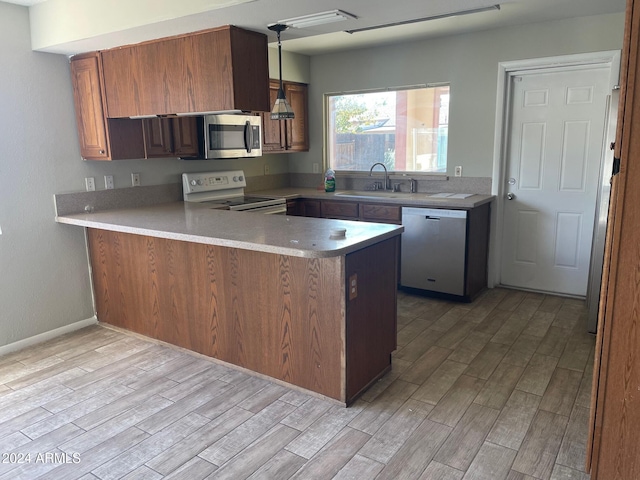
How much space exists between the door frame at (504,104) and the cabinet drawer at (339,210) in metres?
1.32

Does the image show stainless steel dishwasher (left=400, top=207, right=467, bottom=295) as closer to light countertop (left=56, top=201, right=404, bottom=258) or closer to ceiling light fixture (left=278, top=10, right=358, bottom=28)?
light countertop (left=56, top=201, right=404, bottom=258)

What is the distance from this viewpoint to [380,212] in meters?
4.45

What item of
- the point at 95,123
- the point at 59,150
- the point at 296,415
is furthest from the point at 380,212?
the point at 59,150

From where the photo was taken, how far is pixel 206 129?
4.08 meters

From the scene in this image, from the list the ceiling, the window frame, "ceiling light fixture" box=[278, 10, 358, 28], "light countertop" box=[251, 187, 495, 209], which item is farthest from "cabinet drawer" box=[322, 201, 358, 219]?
"ceiling light fixture" box=[278, 10, 358, 28]

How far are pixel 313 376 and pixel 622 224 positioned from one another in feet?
5.65

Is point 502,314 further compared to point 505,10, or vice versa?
point 502,314

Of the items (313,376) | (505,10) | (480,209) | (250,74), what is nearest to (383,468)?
(313,376)

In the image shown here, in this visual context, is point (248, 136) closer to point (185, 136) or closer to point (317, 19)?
point (185, 136)

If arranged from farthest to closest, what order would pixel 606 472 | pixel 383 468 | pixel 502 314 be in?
pixel 502 314 → pixel 383 468 → pixel 606 472

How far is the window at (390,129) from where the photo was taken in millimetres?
A: 4719

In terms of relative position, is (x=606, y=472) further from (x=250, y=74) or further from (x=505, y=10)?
(x=505, y=10)

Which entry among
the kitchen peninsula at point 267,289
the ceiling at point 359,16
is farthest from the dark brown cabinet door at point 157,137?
the ceiling at point 359,16

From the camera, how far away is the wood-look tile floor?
2109 millimetres
